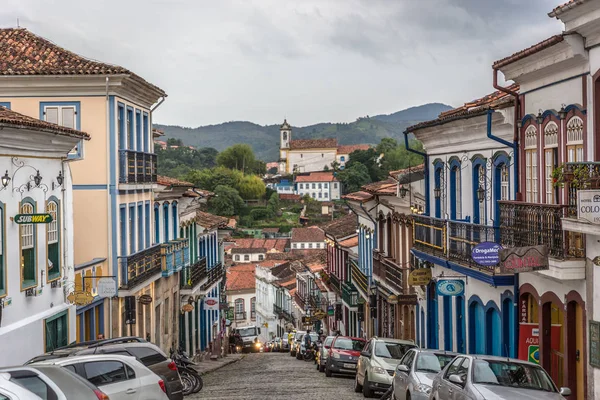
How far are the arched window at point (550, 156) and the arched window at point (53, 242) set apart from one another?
10912 mm

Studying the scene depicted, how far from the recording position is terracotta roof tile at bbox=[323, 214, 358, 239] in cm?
4869

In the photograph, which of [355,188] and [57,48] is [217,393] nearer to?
[57,48]

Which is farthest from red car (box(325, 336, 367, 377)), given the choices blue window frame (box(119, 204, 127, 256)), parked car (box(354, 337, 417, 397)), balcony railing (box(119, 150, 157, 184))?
balcony railing (box(119, 150, 157, 184))

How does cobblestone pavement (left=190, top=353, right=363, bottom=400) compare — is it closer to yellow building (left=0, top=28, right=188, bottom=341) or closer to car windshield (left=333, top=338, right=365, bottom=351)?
car windshield (left=333, top=338, right=365, bottom=351)

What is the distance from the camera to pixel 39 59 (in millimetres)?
27656

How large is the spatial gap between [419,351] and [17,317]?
8.23m

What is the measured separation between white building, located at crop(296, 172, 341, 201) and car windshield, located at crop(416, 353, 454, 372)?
176 metres

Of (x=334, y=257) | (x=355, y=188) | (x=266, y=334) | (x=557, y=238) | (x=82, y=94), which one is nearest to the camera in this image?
(x=557, y=238)

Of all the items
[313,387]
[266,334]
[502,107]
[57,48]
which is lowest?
[266,334]

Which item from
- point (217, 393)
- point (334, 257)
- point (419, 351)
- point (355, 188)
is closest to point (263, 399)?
point (217, 393)

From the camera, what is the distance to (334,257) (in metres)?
52.3

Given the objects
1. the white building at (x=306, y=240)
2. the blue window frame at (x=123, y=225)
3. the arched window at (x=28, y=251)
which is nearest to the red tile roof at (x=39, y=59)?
the blue window frame at (x=123, y=225)

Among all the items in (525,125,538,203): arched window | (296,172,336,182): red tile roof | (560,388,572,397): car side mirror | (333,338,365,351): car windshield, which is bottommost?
(333,338,365,351): car windshield

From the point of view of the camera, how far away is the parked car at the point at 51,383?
431 inches
